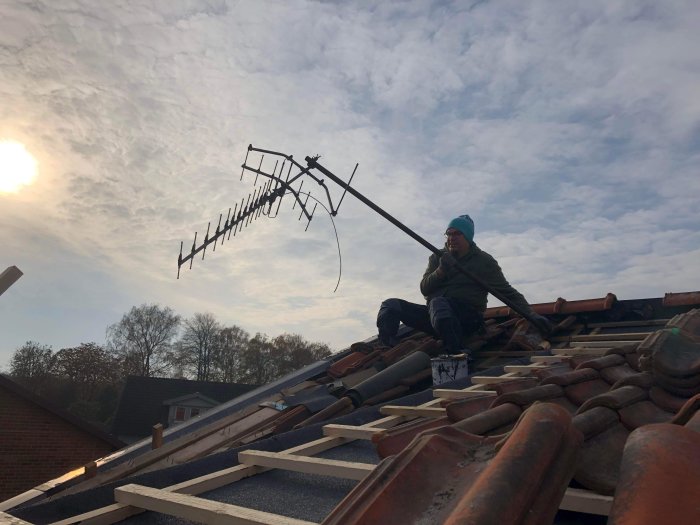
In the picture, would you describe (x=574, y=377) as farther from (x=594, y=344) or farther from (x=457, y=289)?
(x=457, y=289)

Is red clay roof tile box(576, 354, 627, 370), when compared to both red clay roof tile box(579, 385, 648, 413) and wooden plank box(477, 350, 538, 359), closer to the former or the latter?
red clay roof tile box(579, 385, 648, 413)

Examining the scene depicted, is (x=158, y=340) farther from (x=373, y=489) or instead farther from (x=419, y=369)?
(x=373, y=489)

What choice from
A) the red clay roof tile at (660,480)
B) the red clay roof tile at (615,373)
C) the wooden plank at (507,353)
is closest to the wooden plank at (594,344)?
the wooden plank at (507,353)

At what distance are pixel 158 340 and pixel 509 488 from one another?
5041cm

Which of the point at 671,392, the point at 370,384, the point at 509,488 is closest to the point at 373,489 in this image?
the point at 509,488

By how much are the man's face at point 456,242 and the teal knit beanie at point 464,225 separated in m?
0.04

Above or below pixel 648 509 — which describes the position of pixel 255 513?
below

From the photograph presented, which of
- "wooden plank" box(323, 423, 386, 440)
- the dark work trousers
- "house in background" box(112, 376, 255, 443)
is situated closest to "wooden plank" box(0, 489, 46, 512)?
"wooden plank" box(323, 423, 386, 440)

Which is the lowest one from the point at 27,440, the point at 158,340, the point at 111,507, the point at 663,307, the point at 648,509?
the point at 27,440

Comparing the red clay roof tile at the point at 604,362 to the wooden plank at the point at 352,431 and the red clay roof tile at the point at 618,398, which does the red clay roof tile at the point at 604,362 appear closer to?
the red clay roof tile at the point at 618,398

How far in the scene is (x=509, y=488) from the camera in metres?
1.03

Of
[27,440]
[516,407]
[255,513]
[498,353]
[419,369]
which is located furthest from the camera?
[27,440]

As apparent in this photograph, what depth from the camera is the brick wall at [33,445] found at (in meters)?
14.6

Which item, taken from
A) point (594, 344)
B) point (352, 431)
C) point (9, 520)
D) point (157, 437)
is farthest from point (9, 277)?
point (594, 344)
